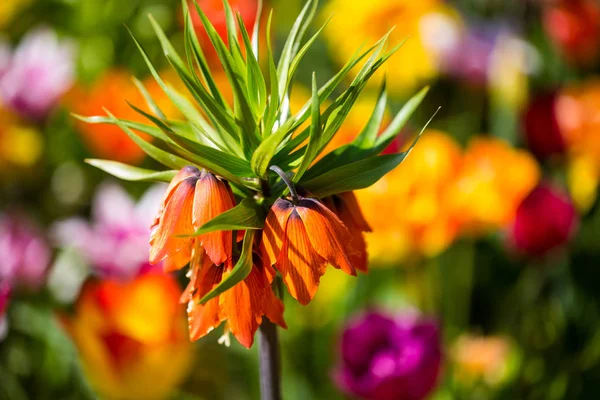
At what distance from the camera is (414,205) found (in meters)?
1.03

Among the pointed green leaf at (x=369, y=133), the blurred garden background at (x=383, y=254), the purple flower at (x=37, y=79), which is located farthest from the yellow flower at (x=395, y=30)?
the pointed green leaf at (x=369, y=133)

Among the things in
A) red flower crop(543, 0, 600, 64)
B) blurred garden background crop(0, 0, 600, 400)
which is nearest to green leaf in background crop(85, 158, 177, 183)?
blurred garden background crop(0, 0, 600, 400)

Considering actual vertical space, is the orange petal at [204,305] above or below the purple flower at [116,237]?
above

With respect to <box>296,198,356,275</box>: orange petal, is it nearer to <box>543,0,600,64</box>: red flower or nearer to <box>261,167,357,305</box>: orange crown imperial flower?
<box>261,167,357,305</box>: orange crown imperial flower

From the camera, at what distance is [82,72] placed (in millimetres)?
1632

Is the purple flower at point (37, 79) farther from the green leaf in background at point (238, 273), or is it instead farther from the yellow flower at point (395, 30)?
the green leaf in background at point (238, 273)

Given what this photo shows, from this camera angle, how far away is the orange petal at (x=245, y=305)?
0.46m

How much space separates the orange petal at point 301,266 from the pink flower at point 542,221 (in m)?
0.65

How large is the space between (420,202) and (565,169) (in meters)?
0.48

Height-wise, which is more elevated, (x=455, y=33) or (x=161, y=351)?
(x=455, y=33)

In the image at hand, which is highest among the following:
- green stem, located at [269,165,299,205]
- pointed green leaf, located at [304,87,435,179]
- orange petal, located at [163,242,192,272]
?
pointed green leaf, located at [304,87,435,179]

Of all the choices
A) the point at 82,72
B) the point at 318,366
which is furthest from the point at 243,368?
the point at 82,72

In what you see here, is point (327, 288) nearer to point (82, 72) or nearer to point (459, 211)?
point (459, 211)

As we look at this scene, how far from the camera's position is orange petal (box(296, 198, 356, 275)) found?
1.44 ft
